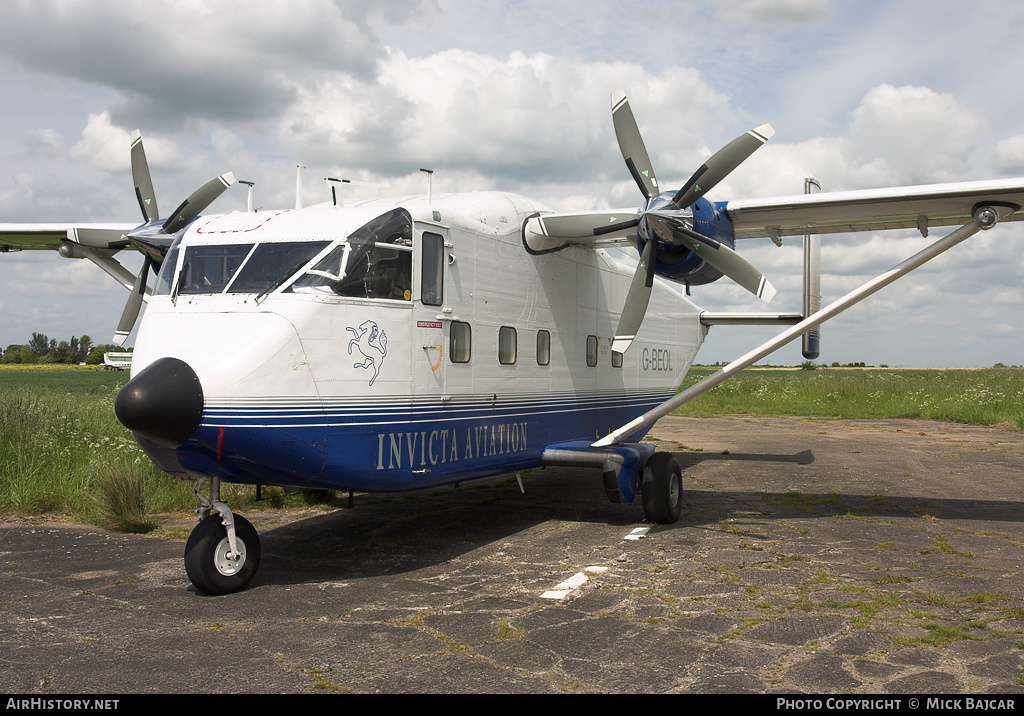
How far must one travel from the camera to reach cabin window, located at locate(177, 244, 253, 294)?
Result: 6915mm

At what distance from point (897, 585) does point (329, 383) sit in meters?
5.47

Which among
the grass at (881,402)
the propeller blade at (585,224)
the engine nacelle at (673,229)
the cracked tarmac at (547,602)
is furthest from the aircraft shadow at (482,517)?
the grass at (881,402)

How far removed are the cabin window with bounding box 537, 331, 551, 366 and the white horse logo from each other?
3061mm

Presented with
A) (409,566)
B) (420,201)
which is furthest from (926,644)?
(420,201)

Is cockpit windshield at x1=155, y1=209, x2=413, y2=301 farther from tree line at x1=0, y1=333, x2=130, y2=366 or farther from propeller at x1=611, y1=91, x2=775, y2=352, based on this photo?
tree line at x1=0, y1=333, x2=130, y2=366

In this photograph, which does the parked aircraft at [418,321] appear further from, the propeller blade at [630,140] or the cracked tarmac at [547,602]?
the cracked tarmac at [547,602]

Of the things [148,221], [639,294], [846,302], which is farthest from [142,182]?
[846,302]

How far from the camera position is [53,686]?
14.9ft

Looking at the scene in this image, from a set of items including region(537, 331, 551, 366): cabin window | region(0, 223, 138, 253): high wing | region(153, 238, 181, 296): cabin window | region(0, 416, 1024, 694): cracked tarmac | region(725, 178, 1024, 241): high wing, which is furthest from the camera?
region(0, 223, 138, 253): high wing

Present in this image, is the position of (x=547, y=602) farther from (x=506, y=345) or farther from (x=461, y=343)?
(x=506, y=345)

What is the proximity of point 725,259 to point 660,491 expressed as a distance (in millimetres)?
3062

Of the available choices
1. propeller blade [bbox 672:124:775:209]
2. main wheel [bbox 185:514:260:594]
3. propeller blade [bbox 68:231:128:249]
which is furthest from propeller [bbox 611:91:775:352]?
propeller blade [bbox 68:231:128:249]

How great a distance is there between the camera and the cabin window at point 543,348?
9844mm

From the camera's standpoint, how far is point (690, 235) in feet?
30.8
